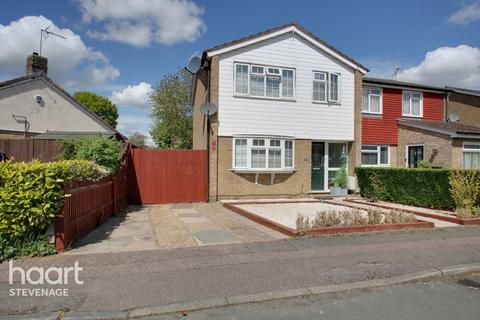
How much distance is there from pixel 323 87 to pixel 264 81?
292 cm

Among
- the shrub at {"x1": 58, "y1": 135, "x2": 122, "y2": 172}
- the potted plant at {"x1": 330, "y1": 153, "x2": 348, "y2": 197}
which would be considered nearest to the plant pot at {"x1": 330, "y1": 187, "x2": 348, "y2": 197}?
the potted plant at {"x1": 330, "y1": 153, "x2": 348, "y2": 197}

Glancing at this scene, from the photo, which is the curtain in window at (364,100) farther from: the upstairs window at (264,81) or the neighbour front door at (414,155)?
the upstairs window at (264,81)

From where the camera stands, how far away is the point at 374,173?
14.6 m

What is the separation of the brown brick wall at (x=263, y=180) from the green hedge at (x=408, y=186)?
8.32ft

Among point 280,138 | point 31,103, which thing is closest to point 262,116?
point 280,138

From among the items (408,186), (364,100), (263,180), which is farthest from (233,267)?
(364,100)

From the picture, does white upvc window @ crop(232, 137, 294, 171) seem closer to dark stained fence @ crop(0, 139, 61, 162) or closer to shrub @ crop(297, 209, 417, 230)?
shrub @ crop(297, 209, 417, 230)

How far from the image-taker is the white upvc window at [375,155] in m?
17.8

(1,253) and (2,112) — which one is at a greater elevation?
(2,112)

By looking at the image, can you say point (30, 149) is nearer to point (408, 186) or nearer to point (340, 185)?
point (340, 185)

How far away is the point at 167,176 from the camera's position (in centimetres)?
1367

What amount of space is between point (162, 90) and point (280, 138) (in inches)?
888

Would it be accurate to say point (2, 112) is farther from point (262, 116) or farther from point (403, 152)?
Result: point (403, 152)

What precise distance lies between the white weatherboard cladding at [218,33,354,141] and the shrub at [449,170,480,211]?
580 centimetres
